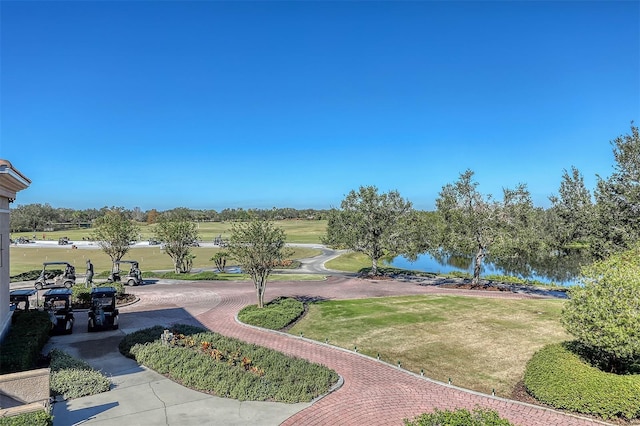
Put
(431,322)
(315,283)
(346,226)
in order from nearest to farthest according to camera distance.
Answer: (431,322)
(315,283)
(346,226)

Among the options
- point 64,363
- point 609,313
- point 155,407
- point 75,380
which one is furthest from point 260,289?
point 609,313

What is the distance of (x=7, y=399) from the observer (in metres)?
8.32

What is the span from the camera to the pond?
45.5m

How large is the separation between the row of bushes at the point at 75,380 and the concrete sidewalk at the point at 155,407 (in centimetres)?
23

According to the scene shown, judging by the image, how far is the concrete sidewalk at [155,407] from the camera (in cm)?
873

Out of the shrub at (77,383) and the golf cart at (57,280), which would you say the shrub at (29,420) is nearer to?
the shrub at (77,383)

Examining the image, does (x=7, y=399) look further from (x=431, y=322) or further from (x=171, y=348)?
(x=431, y=322)

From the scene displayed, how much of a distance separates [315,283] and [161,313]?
12.9 meters

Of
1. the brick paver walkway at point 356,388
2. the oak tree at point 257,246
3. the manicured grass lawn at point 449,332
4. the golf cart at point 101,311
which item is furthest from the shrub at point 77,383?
the oak tree at point 257,246

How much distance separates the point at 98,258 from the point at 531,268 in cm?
5553

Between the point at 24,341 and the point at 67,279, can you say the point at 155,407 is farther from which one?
the point at 67,279

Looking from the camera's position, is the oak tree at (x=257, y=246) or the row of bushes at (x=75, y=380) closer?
the row of bushes at (x=75, y=380)

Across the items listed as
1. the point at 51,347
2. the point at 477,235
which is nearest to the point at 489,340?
the point at 477,235

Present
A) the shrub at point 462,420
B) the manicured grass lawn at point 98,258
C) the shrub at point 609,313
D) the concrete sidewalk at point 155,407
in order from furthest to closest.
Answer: the manicured grass lawn at point 98,258 < the shrub at point 609,313 < the concrete sidewalk at point 155,407 < the shrub at point 462,420
